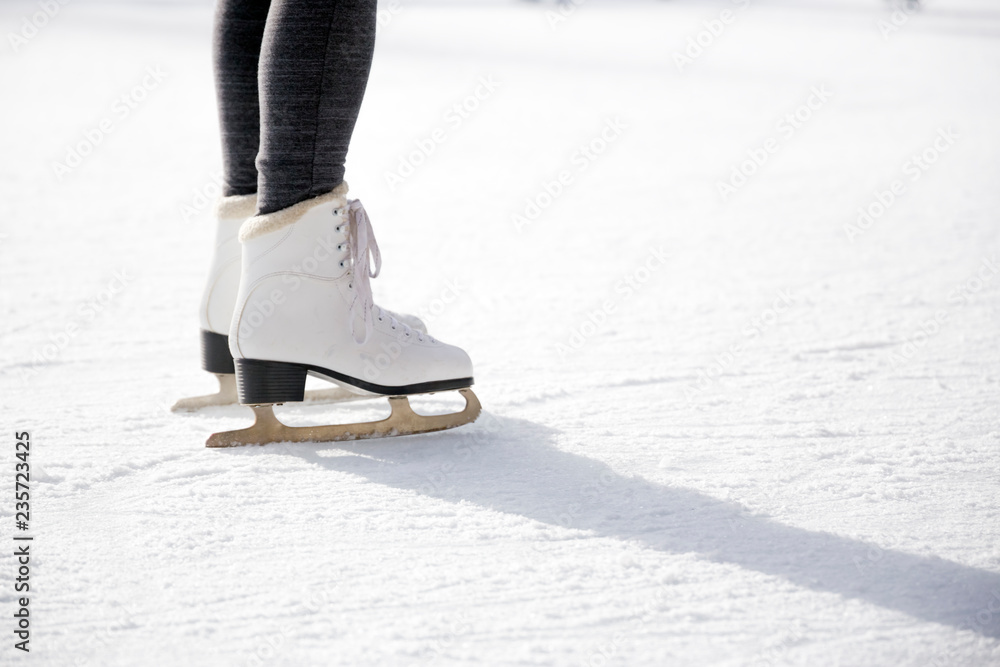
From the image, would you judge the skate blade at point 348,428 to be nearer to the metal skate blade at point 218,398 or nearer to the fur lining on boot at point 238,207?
the metal skate blade at point 218,398

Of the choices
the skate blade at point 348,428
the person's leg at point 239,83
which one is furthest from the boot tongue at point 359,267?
the person's leg at point 239,83

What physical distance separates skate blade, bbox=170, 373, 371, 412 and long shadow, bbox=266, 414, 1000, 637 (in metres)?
0.16

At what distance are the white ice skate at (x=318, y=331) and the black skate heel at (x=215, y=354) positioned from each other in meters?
0.15

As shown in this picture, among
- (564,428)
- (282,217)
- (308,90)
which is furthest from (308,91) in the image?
(564,428)

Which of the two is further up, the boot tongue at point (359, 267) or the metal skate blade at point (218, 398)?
the boot tongue at point (359, 267)

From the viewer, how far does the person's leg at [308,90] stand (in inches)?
37.8

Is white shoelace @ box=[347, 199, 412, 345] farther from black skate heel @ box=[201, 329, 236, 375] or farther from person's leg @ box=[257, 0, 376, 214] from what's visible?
black skate heel @ box=[201, 329, 236, 375]

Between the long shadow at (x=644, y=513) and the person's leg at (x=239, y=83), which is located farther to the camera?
the person's leg at (x=239, y=83)

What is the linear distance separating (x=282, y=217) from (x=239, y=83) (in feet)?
0.92

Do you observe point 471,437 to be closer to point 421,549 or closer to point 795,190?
point 421,549

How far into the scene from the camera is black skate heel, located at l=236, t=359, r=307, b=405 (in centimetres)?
103

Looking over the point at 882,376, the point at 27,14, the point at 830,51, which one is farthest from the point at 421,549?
the point at 27,14

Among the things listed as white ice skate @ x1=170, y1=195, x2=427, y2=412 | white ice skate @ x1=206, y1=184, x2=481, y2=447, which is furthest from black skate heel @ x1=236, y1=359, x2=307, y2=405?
white ice skate @ x1=170, y1=195, x2=427, y2=412

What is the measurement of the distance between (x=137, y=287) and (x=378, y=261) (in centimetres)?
92
